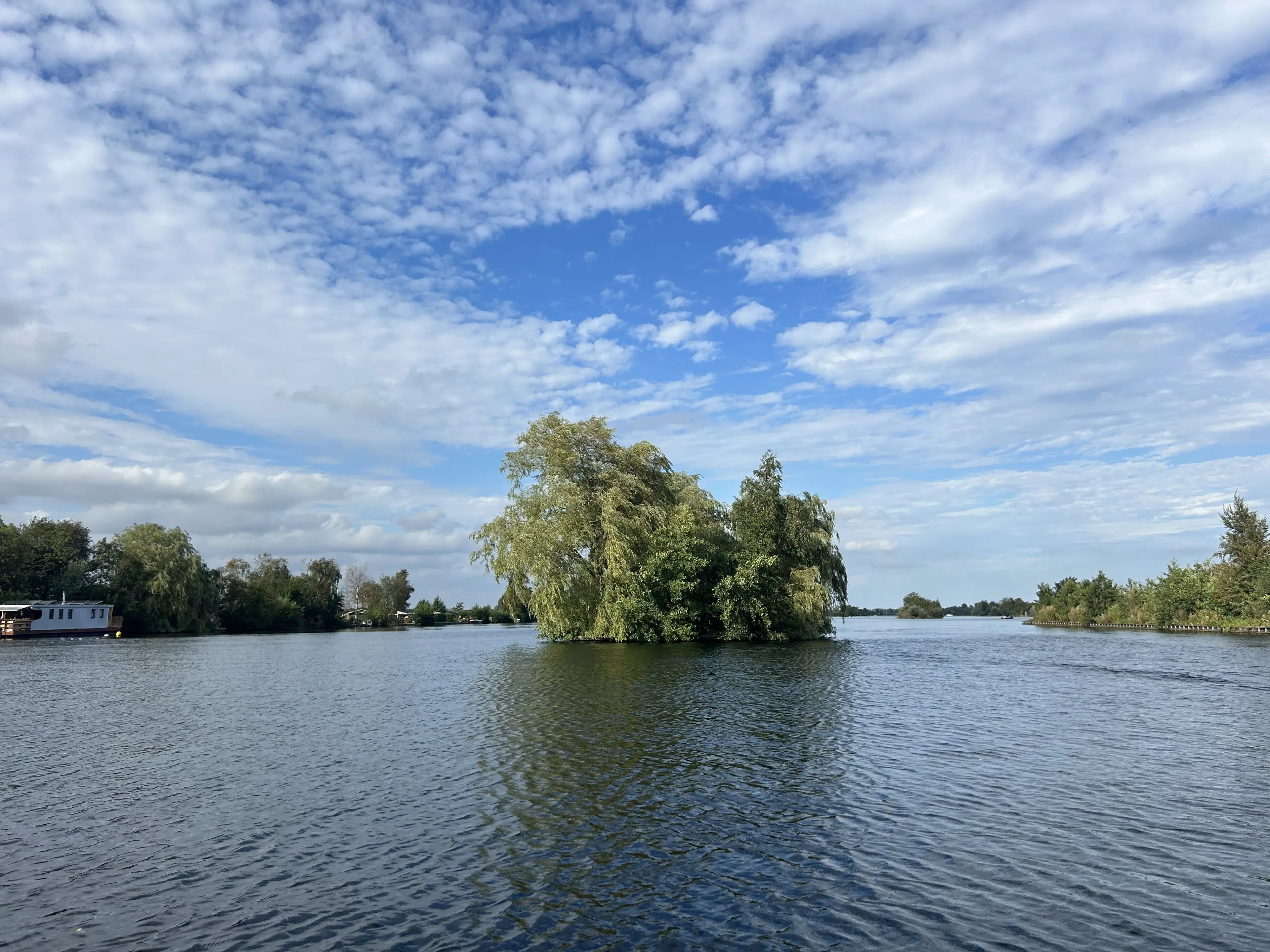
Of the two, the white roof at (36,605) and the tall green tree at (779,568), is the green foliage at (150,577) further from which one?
the tall green tree at (779,568)

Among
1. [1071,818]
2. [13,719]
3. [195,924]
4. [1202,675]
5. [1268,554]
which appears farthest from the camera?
[1268,554]

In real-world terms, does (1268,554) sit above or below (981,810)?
above

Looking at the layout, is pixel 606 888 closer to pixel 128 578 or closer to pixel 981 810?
pixel 981 810

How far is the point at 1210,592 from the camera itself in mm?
88125

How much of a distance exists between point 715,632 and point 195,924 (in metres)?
58.4

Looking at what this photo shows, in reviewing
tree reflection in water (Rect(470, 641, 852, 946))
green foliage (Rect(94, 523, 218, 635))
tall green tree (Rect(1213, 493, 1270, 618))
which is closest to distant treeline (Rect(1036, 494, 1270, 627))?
tall green tree (Rect(1213, 493, 1270, 618))

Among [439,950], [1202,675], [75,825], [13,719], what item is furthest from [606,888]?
[1202,675]

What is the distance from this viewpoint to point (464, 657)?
56.9 metres

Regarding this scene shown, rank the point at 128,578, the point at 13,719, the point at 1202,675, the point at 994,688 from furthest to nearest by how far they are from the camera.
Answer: the point at 128,578
the point at 1202,675
the point at 994,688
the point at 13,719

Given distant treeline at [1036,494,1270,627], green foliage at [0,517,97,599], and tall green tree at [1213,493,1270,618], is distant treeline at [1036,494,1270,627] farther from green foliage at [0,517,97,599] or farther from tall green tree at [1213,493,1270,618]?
green foliage at [0,517,97,599]

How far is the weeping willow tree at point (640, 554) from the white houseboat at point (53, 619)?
6274 centimetres

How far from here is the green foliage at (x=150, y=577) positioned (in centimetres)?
10125

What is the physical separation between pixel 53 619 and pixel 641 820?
339 ft

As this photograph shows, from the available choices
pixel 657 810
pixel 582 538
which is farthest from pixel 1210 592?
pixel 657 810
